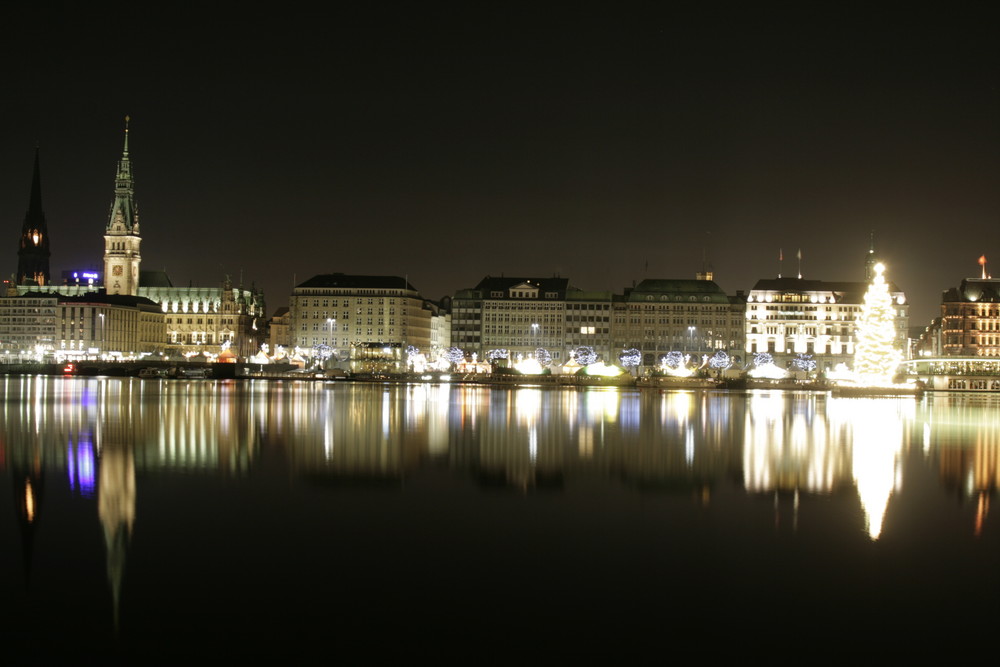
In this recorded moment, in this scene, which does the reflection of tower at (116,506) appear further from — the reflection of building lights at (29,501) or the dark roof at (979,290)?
the dark roof at (979,290)

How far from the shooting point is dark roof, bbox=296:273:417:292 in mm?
170125

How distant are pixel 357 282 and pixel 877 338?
103898 mm

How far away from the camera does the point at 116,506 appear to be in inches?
805

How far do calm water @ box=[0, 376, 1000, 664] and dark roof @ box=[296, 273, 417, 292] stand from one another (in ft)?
448

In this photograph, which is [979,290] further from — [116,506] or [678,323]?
[116,506]

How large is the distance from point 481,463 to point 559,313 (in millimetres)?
132458

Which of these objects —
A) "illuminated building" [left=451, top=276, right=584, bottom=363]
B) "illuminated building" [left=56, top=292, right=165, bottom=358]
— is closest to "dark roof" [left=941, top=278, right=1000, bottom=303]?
"illuminated building" [left=451, top=276, right=584, bottom=363]

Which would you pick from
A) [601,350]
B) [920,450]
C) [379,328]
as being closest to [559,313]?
[601,350]

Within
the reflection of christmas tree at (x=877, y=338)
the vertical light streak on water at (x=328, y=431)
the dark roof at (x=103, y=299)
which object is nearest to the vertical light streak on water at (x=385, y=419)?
the vertical light streak on water at (x=328, y=431)

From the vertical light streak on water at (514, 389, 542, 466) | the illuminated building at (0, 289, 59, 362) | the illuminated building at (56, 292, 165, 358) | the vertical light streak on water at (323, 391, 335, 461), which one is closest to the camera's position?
the vertical light streak on water at (323, 391, 335, 461)

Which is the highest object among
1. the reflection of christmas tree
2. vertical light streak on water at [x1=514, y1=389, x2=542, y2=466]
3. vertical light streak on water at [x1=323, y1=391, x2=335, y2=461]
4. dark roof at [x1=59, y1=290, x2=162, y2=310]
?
dark roof at [x1=59, y1=290, x2=162, y2=310]

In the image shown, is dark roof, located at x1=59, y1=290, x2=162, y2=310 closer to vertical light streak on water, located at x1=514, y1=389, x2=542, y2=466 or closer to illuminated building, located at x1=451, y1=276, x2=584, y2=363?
illuminated building, located at x1=451, y1=276, x2=584, y2=363

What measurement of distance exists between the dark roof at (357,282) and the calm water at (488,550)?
136582mm

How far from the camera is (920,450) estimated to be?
33.9m
